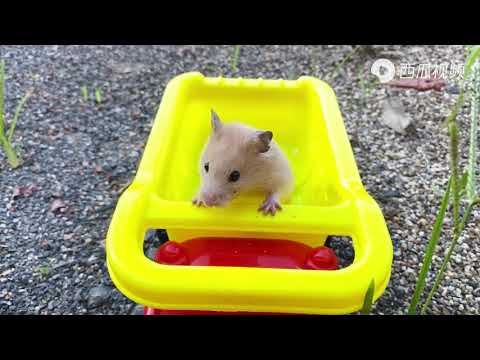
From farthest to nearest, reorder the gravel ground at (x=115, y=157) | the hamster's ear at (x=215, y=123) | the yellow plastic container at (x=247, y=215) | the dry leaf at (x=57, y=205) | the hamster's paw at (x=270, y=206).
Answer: the dry leaf at (x=57, y=205), the gravel ground at (x=115, y=157), the hamster's ear at (x=215, y=123), the hamster's paw at (x=270, y=206), the yellow plastic container at (x=247, y=215)

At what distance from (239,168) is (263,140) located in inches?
4.4

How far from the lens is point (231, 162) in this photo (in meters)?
1.43

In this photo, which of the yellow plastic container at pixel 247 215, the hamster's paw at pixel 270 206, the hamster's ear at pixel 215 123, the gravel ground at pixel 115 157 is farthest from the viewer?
the gravel ground at pixel 115 157

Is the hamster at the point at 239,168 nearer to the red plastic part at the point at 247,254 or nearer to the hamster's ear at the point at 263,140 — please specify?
the hamster's ear at the point at 263,140

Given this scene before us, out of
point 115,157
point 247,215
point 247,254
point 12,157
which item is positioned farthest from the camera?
point 115,157

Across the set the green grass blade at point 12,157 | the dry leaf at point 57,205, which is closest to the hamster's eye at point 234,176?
the dry leaf at point 57,205

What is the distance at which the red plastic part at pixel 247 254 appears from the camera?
1.40 m

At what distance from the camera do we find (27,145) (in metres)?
2.32

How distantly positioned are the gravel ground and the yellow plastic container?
1.28 ft

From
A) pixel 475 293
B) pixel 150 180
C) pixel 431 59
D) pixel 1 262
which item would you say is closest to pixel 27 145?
pixel 1 262

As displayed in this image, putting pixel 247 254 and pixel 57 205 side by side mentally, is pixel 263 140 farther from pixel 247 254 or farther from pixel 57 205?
pixel 57 205

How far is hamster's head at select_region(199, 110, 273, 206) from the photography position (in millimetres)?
1398

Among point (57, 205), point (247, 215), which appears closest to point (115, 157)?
point (57, 205)

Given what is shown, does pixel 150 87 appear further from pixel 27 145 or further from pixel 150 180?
pixel 150 180
